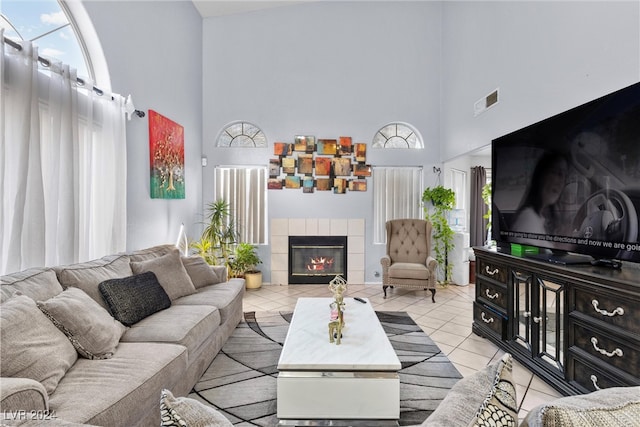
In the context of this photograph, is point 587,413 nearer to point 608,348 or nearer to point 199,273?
point 608,348

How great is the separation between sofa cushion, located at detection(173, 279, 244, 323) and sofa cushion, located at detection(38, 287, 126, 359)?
0.84 m

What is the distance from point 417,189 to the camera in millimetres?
5340

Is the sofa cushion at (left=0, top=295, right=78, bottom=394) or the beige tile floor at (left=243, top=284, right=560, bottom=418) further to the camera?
the beige tile floor at (left=243, top=284, right=560, bottom=418)

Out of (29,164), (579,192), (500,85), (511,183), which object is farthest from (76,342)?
(500,85)

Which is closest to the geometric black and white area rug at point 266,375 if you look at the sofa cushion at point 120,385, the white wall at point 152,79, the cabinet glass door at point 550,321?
the sofa cushion at point 120,385

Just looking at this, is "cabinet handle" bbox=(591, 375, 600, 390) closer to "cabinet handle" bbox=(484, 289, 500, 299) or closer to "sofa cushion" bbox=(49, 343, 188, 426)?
"cabinet handle" bbox=(484, 289, 500, 299)

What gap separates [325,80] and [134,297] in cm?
441

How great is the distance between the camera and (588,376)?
179 cm

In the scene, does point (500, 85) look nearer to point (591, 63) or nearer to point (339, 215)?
point (591, 63)

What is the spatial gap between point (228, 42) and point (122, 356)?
16.6ft

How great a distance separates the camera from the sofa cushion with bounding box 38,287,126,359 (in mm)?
1578

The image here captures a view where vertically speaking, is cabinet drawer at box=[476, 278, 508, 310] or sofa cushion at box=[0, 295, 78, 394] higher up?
sofa cushion at box=[0, 295, 78, 394]

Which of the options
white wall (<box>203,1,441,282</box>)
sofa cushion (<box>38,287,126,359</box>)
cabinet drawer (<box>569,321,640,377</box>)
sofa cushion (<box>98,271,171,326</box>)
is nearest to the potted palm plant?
white wall (<box>203,1,441,282</box>)

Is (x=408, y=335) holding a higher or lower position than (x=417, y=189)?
lower
